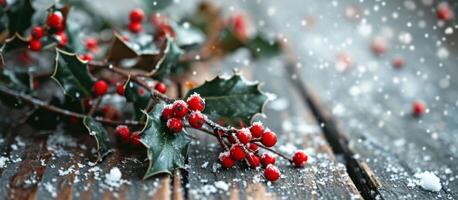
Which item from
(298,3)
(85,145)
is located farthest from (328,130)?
(298,3)

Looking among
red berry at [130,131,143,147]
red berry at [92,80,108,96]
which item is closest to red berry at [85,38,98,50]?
red berry at [92,80,108,96]

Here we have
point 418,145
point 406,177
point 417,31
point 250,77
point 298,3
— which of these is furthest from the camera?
point 298,3

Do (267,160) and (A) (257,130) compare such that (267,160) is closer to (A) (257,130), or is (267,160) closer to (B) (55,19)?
(A) (257,130)

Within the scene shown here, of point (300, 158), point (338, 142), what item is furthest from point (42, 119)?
point (338, 142)

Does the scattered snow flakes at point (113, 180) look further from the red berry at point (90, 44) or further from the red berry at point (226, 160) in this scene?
the red berry at point (90, 44)

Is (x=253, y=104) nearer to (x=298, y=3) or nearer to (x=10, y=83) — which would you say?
(x=10, y=83)

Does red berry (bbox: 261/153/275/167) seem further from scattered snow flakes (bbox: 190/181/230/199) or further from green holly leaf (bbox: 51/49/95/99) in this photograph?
green holly leaf (bbox: 51/49/95/99)
